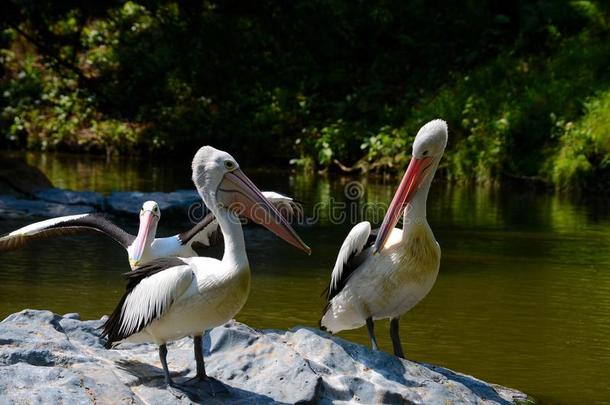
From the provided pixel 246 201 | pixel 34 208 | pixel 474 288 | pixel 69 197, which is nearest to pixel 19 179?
pixel 69 197

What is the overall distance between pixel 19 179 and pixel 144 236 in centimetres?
799

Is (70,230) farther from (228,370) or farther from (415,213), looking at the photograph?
(415,213)

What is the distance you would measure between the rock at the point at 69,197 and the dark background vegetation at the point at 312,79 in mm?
6570

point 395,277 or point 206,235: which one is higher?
point 206,235

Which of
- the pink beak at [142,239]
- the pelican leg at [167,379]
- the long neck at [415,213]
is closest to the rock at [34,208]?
the pink beak at [142,239]

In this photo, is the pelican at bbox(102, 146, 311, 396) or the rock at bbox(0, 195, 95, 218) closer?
the pelican at bbox(102, 146, 311, 396)

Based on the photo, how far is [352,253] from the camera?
6262 millimetres

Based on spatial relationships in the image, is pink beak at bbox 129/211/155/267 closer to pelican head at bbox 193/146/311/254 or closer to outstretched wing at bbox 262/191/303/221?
outstretched wing at bbox 262/191/303/221

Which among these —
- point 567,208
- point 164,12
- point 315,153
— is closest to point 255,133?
point 315,153

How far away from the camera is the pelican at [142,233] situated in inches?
277

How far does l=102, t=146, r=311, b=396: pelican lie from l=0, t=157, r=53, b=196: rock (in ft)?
30.8

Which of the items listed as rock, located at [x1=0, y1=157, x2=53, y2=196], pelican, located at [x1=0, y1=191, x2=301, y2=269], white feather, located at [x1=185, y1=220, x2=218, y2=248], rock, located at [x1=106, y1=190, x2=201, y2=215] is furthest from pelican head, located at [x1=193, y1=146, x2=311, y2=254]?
rock, located at [x1=0, y1=157, x2=53, y2=196]

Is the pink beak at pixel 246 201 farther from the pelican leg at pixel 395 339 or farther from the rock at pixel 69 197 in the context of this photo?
the rock at pixel 69 197

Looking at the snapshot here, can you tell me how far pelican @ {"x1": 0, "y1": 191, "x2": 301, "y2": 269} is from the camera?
704 cm
